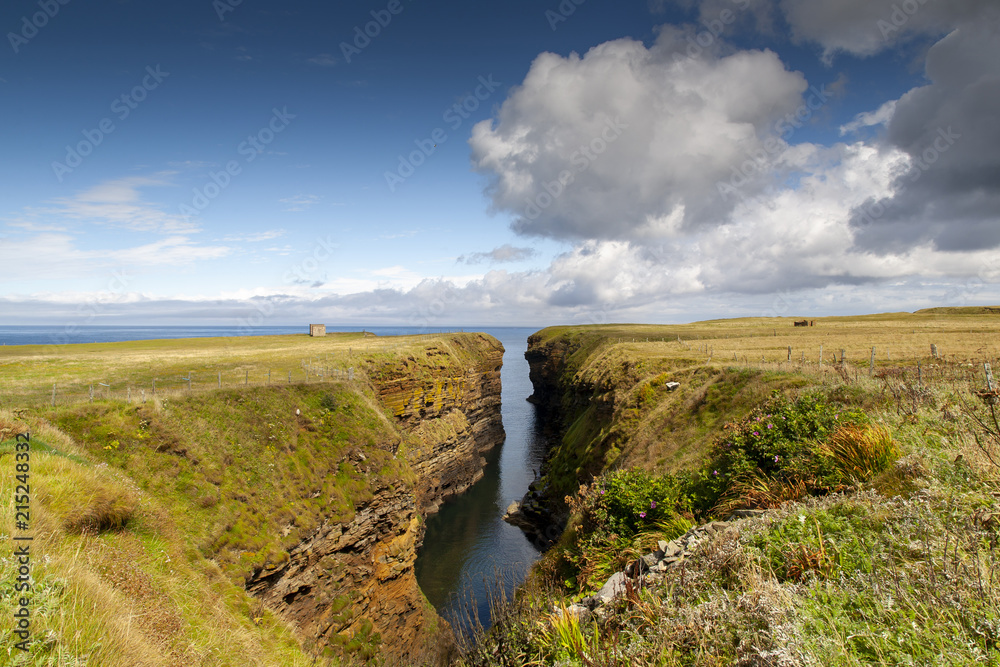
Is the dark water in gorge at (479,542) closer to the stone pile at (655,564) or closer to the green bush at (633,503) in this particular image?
the green bush at (633,503)

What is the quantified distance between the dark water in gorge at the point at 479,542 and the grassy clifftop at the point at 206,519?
5004 mm

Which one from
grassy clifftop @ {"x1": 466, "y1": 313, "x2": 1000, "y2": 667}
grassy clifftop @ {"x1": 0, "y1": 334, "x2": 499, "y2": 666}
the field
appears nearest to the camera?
grassy clifftop @ {"x1": 466, "y1": 313, "x2": 1000, "y2": 667}

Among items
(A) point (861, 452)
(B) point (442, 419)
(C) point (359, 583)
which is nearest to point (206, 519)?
(C) point (359, 583)

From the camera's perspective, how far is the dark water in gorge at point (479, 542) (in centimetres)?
3597

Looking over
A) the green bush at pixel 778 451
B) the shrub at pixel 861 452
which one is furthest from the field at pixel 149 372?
the shrub at pixel 861 452

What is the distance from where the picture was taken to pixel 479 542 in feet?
146

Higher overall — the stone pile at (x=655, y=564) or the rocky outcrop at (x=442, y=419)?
the stone pile at (x=655, y=564)

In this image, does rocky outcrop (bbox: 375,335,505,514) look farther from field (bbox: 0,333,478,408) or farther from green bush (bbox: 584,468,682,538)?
green bush (bbox: 584,468,682,538)

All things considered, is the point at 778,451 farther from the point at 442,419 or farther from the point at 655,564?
the point at 442,419

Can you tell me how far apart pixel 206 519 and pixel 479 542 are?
29.2 m

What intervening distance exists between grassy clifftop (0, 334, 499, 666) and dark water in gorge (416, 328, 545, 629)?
500 cm

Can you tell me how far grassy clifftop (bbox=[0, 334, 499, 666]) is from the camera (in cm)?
749

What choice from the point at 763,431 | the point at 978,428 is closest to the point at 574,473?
the point at 763,431

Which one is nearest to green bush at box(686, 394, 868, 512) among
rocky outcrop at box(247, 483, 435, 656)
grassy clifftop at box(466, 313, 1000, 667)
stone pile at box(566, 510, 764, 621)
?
grassy clifftop at box(466, 313, 1000, 667)
